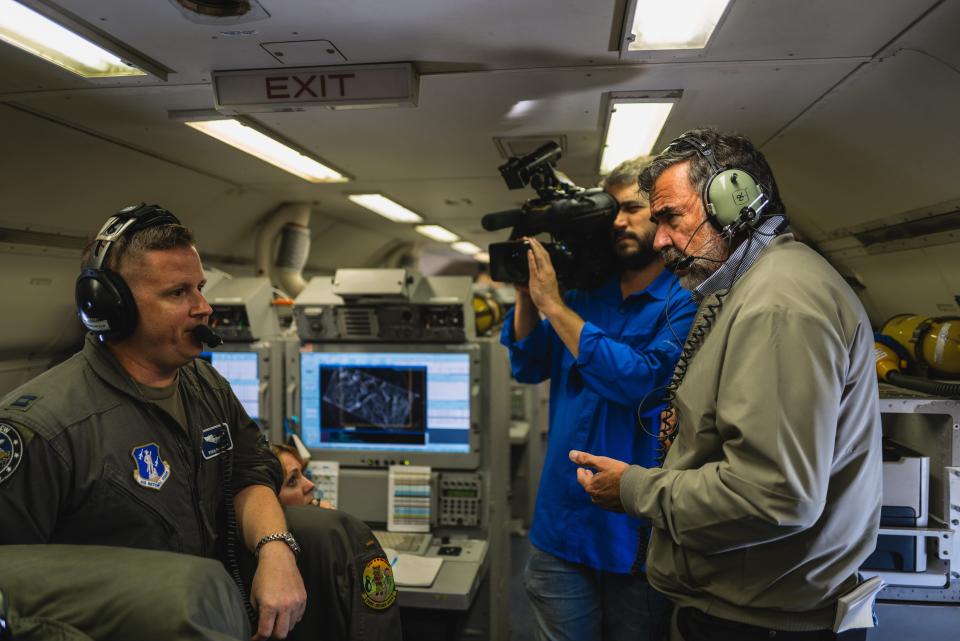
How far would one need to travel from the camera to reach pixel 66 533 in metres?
1.59

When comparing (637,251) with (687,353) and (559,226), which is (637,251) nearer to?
(559,226)

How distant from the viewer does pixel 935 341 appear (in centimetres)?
272

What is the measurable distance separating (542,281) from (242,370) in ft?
6.90

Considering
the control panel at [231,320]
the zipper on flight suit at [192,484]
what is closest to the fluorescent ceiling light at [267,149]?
the control panel at [231,320]

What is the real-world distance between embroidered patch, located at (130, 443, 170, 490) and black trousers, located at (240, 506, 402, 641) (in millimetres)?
390

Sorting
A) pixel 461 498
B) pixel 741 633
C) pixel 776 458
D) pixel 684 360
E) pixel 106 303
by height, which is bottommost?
pixel 461 498

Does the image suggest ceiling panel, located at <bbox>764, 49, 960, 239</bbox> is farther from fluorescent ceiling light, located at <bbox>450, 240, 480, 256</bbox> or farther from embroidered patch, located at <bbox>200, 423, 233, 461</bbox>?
fluorescent ceiling light, located at <bbox>450, 240, 480, 256</bbox>

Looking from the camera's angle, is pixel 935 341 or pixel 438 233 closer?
pixel 935 341

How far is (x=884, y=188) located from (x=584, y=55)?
1882 millimetres

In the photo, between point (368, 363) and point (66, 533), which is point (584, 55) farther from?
point (66, 533)

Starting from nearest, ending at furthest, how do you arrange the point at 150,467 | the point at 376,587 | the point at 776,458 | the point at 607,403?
the point at 776,458
the point at 150,467
the point at 376,587
the point at 607,403

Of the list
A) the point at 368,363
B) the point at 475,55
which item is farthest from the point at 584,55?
the point at 368,363

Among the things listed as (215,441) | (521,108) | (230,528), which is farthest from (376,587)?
(521,108)

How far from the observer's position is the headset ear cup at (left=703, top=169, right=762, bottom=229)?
1766 mm
